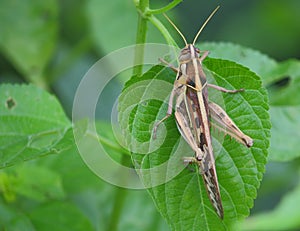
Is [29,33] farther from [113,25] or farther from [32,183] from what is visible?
[32,183]

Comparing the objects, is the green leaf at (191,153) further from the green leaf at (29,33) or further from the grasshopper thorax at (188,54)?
the green leaf at (29,33)

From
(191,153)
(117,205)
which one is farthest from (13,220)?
(191,153)

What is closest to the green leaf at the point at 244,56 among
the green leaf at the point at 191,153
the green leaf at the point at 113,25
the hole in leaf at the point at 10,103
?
the green leaf at the point at 191,153

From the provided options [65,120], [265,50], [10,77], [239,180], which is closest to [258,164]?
[239,180]

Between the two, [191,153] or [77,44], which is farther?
[77,44]

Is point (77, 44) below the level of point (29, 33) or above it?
above

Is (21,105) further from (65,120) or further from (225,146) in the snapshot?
(225,146)
